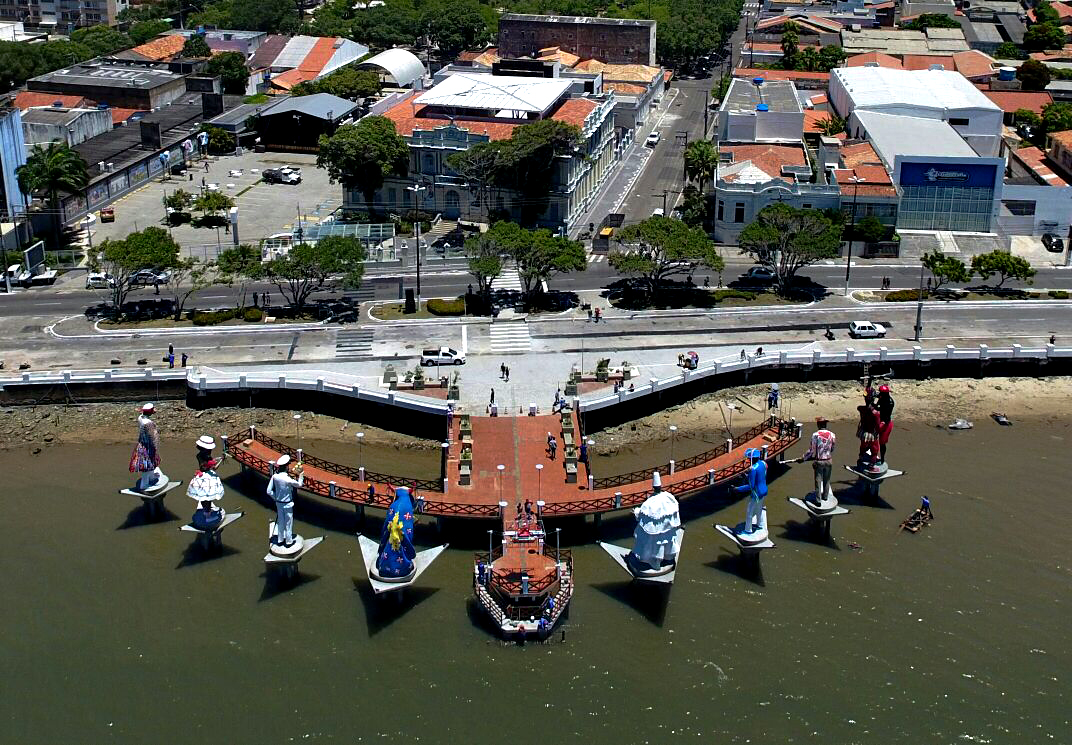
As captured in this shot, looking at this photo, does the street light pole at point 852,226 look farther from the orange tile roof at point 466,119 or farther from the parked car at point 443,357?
the parked car at point 443,357

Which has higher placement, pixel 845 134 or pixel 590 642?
pixel 845 134

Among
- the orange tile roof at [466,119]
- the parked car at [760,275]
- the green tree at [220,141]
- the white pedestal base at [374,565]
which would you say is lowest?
the white pedestal base at [374,565]

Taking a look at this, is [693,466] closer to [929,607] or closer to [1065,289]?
[929,607]

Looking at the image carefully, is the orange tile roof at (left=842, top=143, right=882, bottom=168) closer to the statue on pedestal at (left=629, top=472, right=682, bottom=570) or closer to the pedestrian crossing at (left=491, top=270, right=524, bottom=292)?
the pedestrian crossing at (left=491, top=270, right=524, bottom=292)

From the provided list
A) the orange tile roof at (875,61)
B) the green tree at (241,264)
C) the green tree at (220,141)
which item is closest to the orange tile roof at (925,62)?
the orange tile roof at (875,61)

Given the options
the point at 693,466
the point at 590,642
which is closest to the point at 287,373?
the point at 693,466

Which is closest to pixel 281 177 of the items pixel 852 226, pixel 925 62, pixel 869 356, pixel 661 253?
pixel 661 253

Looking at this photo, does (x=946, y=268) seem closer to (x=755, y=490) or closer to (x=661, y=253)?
(x=661, y=253)
